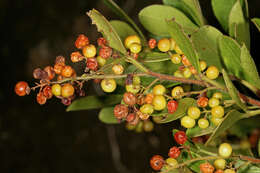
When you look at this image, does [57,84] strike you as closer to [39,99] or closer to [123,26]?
[39,99]

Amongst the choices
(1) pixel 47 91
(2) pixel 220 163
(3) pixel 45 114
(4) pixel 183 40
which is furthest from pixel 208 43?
(3) pixel 45 114

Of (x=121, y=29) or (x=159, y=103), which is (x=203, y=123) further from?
(x=121, y=29)

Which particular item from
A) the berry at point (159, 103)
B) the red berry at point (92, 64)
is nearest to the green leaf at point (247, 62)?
the berry at point (159, 103)

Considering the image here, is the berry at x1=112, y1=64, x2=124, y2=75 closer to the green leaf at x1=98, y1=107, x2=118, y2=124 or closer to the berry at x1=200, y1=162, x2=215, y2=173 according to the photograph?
the berry at x1=200, y1=162, x2=215, y2=173

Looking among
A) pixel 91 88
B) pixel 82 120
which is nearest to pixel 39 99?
pixel 91 88

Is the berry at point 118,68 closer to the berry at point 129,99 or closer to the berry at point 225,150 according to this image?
the berry at point 129,99
